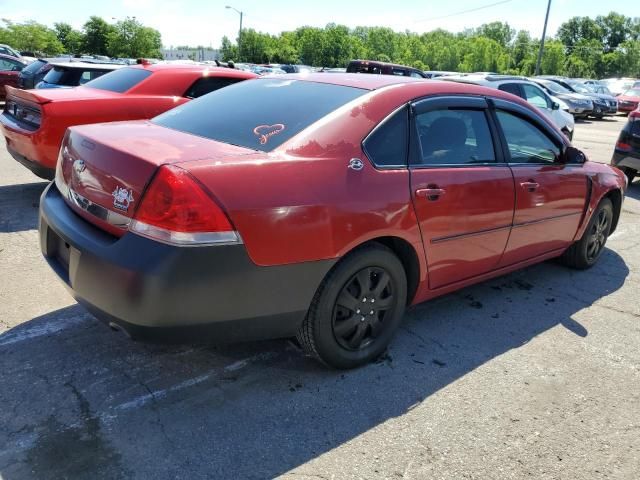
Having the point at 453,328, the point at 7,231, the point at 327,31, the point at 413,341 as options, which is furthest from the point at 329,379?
the point at 327,31

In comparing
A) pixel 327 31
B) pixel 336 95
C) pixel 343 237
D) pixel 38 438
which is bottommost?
pixel 38 438

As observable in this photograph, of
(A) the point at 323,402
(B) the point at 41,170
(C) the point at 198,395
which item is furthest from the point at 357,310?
(B) the point at 41,170

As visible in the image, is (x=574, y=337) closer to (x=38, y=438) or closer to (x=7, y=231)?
(x=38, y=438)

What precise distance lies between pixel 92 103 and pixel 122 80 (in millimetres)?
855

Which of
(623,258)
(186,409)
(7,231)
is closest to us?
(186,409)

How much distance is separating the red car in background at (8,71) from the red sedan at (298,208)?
13562 mm

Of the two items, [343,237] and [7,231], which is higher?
[343,237]

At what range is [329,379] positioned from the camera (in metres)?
3.08

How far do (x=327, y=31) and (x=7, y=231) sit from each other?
79339 mm

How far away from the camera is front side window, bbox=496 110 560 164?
155 inches

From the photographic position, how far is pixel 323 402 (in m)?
2.87

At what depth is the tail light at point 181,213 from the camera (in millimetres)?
2385

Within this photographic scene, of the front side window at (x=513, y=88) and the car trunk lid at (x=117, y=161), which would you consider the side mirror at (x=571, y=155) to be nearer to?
the car trunk lid at (x=117, y=161)

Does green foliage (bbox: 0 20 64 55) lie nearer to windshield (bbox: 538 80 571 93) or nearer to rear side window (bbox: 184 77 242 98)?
windshield (bbox: 538 80 571 93)
